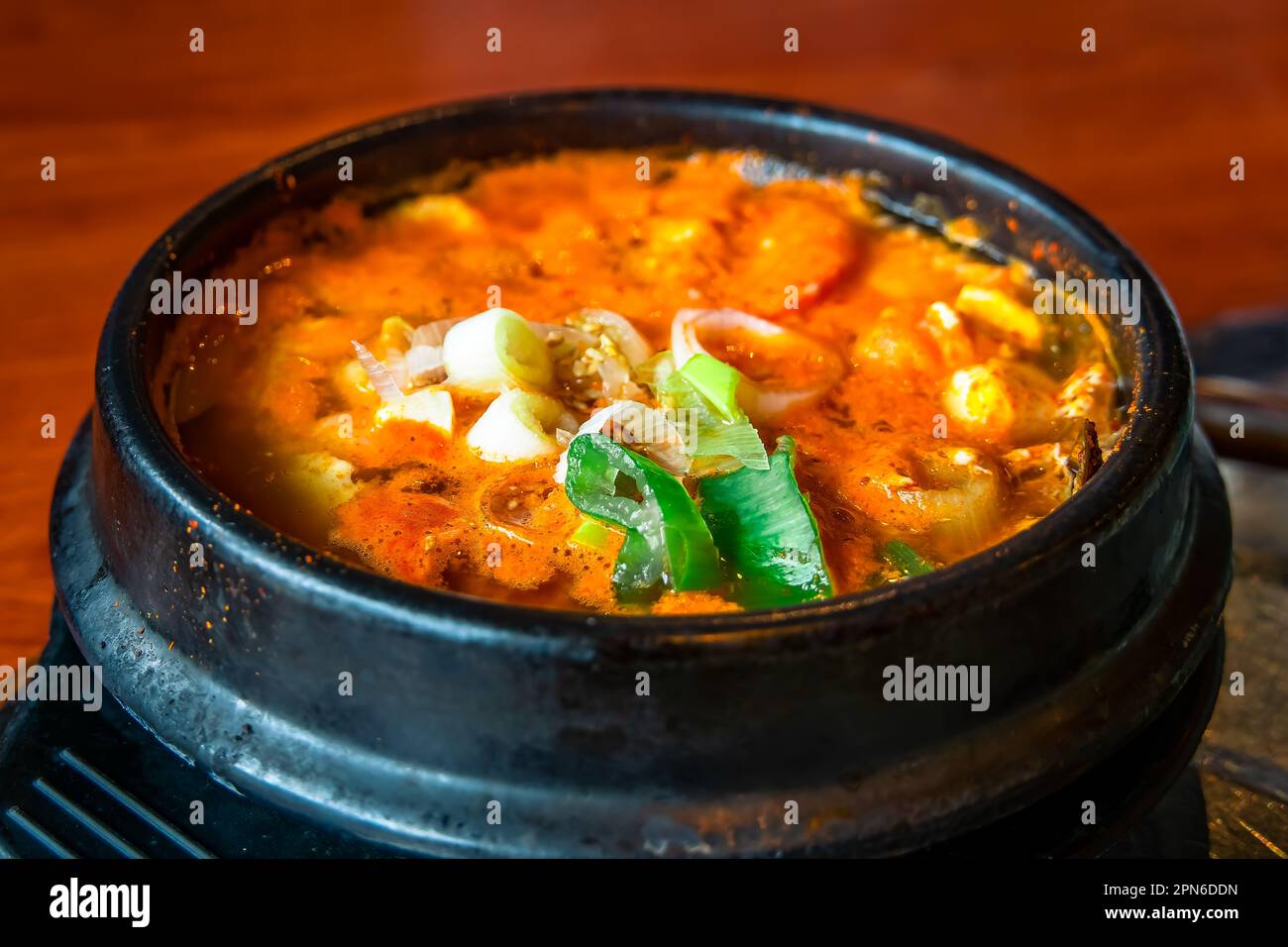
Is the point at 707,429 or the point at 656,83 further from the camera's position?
the point at 656,83

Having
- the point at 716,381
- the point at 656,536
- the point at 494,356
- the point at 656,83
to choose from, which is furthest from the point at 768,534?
the point at 656,83

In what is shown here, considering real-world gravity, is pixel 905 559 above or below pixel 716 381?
below

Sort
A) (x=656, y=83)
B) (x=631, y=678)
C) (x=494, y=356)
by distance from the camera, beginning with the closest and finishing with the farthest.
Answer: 1. (x=631, y=678)
2. (x=494, y=356)
3. (x=656, y=83)

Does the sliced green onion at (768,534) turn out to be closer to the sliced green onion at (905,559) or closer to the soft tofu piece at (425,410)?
the sliced green onion at (905,559)

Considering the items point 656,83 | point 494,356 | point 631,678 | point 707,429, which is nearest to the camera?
point 631,678

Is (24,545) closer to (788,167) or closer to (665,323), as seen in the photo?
(665,323)

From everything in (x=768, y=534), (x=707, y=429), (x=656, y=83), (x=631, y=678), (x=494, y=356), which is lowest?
(x=631, y=678)

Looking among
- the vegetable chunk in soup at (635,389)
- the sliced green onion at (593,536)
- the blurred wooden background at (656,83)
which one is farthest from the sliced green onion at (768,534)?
the blurred wooden background at (656,83)

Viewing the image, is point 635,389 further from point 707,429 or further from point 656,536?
point 656,536
